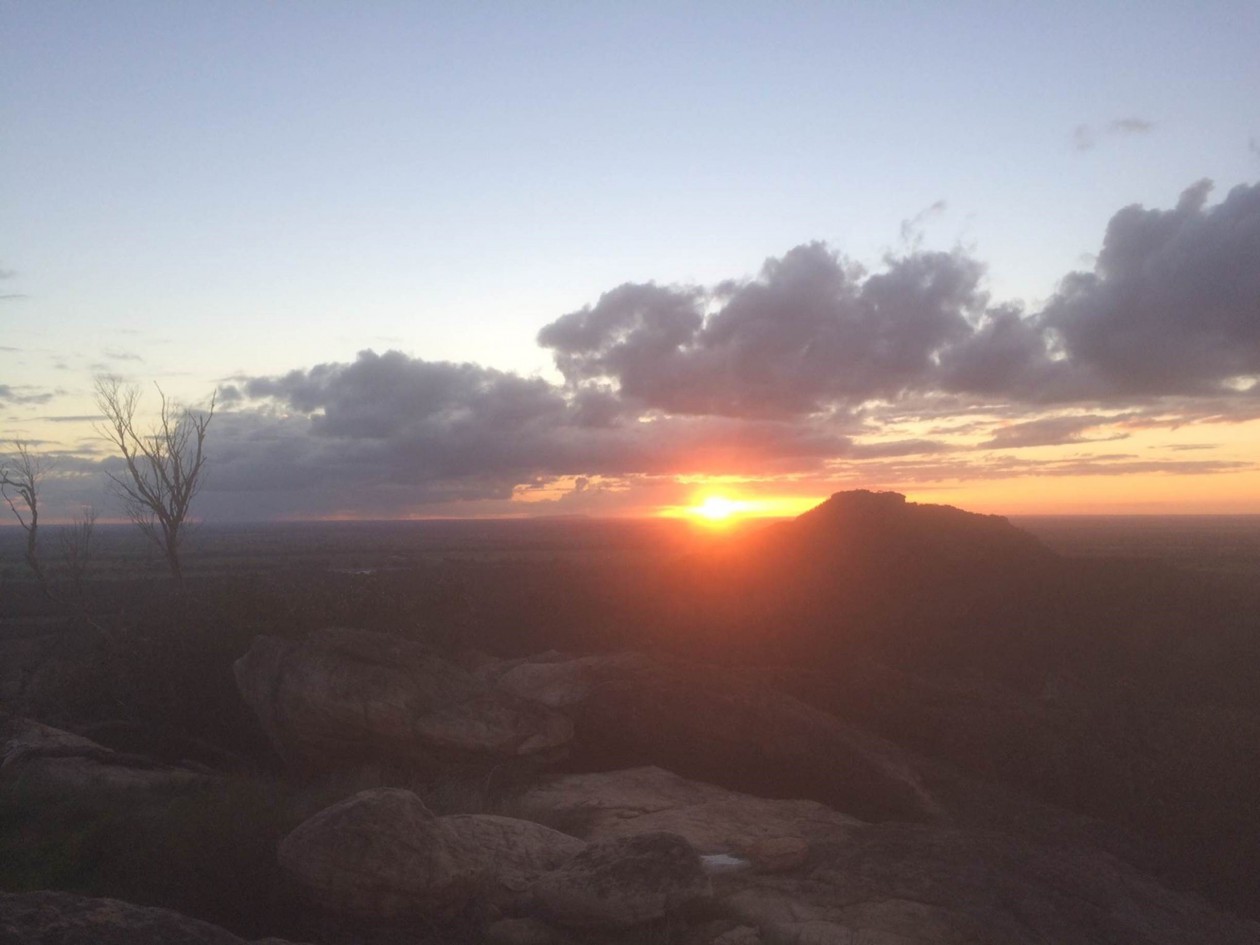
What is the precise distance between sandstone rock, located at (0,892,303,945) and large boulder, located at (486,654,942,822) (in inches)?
337

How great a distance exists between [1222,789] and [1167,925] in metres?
5.04

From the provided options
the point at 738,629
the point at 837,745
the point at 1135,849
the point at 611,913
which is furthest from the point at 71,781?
the point at 738,629

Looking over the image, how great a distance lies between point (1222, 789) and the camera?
1401 cm

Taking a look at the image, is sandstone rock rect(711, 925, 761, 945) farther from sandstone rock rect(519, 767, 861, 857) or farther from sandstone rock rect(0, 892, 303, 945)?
sandstone rock rect(0, 892, 303, 945)

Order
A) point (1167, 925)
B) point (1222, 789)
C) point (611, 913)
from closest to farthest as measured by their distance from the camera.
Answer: point (611, 913)
point (1167, 925)
point (1222, 789)

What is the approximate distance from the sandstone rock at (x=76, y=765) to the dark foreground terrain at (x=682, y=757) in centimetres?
6

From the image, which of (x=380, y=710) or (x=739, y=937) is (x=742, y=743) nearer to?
(x=380, y=710)

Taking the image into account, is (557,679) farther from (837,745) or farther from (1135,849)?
(1135,849)

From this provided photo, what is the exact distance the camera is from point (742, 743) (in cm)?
1417

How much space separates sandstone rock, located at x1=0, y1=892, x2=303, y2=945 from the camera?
5.75 metres

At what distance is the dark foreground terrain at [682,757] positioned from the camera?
816 cm

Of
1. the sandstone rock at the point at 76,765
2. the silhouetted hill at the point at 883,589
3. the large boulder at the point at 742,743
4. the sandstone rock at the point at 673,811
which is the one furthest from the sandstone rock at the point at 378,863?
the silhouetted hill at the point at 883,589

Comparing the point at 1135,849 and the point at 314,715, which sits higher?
the point at 314,715

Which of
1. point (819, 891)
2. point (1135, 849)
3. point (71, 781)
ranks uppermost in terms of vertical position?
point (71, 781)
